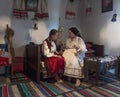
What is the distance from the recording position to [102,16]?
4410 mm

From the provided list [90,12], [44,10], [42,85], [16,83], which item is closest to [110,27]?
[90,12]

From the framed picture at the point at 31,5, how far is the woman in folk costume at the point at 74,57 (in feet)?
4.52

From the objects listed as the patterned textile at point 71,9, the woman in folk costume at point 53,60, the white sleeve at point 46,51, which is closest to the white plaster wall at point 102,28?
the patterned textile at point 71,9

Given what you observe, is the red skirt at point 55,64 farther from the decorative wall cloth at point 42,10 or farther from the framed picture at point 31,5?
the framed picture at point 31,5

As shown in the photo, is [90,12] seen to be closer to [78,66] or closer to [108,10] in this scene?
[108,10]

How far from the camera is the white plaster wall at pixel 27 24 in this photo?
408 centimetres

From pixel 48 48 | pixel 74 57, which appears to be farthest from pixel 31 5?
pixel 74 57

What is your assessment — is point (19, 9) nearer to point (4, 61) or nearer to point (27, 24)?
point (27, 24)

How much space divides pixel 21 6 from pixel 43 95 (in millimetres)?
2398

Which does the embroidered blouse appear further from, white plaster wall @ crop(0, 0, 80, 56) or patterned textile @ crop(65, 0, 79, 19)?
patterned textile @ crop(65, 0, 79, 19)

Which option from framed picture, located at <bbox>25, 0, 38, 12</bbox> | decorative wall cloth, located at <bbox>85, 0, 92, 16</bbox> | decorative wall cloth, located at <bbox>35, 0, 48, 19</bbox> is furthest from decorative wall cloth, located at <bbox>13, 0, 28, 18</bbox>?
decorative wall cloth, located at <bbox>85, 0, 92, 16</bbox>

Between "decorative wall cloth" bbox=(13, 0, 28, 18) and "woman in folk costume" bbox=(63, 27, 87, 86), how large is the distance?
1.41 meters

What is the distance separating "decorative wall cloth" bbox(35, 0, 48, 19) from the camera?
174 inches

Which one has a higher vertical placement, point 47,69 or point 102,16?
point 102,16
